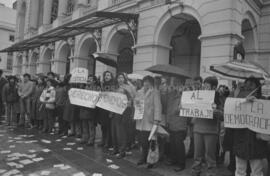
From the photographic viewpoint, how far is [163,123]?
16.8 feet

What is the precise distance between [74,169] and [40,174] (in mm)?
633

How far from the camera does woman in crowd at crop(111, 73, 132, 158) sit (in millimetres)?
5773

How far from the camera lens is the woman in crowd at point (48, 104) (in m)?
7.77

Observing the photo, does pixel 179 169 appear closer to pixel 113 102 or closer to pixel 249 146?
pixel 249 146

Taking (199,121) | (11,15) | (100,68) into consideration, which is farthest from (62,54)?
(11,15)

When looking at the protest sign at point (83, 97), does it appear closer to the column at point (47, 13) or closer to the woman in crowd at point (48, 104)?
the woman in crowd at point (48, 104)

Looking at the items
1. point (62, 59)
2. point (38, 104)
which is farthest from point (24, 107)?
point (62, 59)

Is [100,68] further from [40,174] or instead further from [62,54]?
[40,174]

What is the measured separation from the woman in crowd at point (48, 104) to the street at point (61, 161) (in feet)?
3.55

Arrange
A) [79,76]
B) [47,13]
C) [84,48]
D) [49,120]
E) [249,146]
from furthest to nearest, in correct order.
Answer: [47,13] < [84,48] < [49,120] < [79,76] < [249,146]

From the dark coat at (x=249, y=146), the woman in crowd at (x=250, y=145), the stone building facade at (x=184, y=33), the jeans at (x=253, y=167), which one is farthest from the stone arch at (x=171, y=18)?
the jeans at (x=253, y=167)

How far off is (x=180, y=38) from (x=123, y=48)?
17.6ft

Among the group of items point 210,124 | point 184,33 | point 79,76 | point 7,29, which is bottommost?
point 210,124

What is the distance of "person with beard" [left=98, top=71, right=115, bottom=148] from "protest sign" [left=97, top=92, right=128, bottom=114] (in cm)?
19
